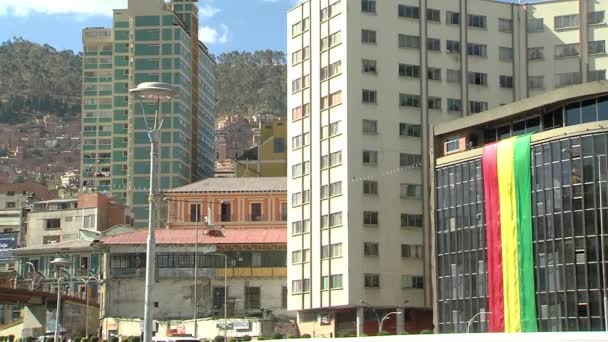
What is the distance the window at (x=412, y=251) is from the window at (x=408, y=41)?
68.8 feet

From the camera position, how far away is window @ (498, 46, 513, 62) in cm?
12112

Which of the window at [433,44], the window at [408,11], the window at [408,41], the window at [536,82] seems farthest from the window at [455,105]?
the window at [408,11]

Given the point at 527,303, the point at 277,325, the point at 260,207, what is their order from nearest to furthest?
the point at 527,303 < the point at 277,325 < the point at 260,207

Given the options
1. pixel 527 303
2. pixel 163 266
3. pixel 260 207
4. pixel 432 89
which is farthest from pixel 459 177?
pixel 260 207

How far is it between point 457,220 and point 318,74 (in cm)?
2902

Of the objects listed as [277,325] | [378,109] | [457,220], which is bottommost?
[277,325]

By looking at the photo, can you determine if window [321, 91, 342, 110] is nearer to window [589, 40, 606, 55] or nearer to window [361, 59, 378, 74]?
window [361, 59, 378, 74]

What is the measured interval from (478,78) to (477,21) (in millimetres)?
6190

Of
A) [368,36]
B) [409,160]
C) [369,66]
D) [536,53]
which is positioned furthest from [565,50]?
[369,66]

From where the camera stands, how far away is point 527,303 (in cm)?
8769

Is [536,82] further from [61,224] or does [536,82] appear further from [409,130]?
[61,224]

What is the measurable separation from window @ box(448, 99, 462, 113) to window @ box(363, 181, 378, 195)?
12.1 metres

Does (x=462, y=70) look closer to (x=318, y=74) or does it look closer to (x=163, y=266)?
(x=318, y=74)

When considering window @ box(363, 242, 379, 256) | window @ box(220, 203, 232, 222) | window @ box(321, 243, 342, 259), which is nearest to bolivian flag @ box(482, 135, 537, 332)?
window @ box(363, 242, 379, 256)
